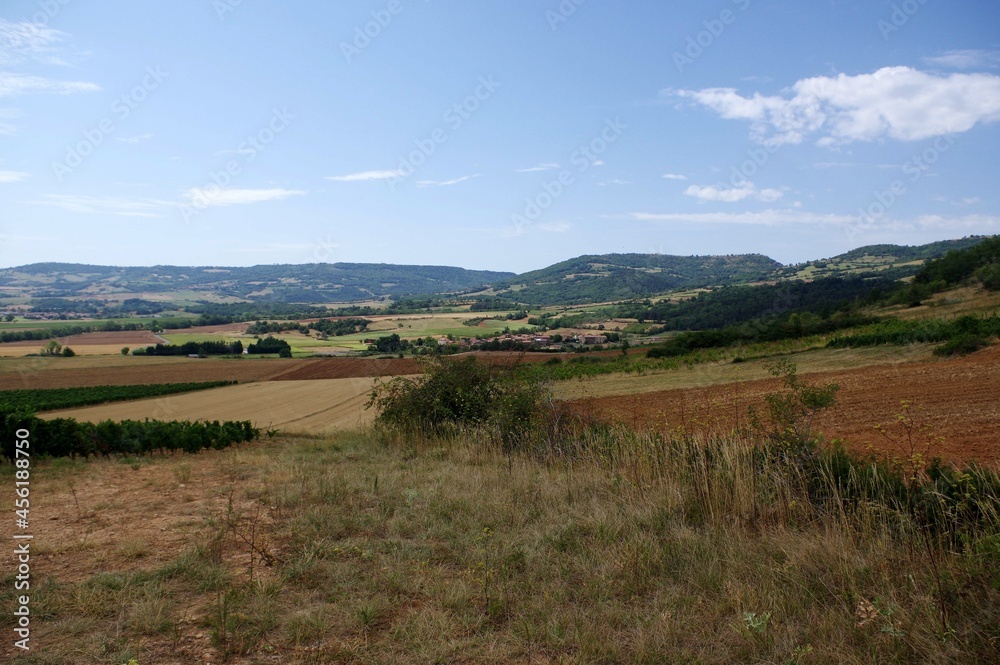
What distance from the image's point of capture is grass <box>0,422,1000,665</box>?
336cm

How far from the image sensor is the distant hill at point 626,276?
136375mm

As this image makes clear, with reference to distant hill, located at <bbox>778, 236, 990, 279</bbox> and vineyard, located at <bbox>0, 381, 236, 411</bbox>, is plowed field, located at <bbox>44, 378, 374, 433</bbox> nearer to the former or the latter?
vineyard, located at <bbox>0, 381, 236, 411</bbox>

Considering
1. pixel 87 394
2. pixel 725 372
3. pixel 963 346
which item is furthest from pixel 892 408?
pixel 87 394

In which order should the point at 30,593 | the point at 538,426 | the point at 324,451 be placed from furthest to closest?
the point at 324,451
the point at 538,426
the point at 30,593

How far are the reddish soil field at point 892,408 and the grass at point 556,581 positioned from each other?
1.59 metres

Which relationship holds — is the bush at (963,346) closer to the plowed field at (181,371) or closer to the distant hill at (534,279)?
the plowed field at (181,371)

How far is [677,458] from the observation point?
6496 mm

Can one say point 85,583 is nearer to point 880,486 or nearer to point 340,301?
point 880,486

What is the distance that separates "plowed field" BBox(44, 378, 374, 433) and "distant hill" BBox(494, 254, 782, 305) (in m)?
94.6

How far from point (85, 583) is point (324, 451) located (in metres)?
7.34

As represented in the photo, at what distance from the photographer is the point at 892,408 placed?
13320 millimetres

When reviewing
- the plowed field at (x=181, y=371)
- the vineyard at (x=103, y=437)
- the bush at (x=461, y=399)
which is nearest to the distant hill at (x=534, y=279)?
the plowed field at (x=181, y=371)

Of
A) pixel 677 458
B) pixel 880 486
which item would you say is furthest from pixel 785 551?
pixel 677 458

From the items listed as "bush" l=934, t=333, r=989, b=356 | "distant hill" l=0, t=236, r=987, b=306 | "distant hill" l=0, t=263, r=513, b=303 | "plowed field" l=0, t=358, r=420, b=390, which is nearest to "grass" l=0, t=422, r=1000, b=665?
"bush" l=934, t=333, r=989, b=356
